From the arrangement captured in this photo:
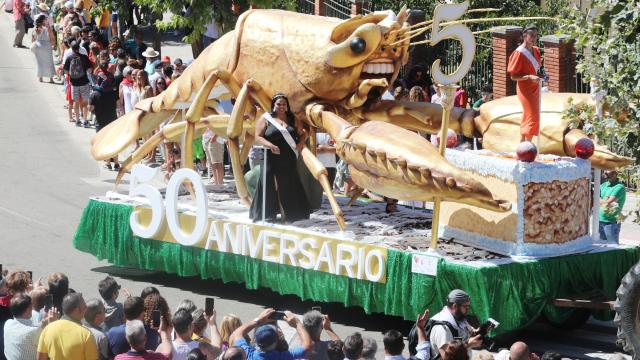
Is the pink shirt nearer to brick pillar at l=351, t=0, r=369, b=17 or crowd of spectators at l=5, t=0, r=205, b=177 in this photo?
crowd of spectators at l=5, t=0, r=205, b=177

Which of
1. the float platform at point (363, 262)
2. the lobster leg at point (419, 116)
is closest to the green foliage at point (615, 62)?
the float platform at point (363, 262)

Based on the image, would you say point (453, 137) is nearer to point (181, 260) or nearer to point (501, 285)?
point (501, 285)

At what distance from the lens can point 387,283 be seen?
14320 millimetres

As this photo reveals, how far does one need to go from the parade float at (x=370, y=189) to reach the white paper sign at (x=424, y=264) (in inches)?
0.5

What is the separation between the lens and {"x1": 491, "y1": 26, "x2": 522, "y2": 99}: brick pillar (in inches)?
933

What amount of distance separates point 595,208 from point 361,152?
2.77m

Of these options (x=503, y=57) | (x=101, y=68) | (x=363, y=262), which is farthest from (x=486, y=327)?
(x=101, y=68)

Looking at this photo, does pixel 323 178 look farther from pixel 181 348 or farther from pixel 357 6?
pixel 357 6

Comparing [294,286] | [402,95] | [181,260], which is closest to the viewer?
[294,286]

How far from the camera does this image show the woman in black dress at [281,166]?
1551 centimetres

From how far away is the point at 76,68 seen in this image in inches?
1038

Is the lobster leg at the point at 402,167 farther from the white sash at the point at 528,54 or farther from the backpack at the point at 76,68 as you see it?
the backpack at the point at 76,68

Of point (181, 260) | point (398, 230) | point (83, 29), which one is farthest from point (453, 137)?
point (83, 29)

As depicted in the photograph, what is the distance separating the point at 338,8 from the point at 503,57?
6.45 m
